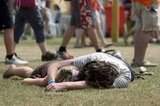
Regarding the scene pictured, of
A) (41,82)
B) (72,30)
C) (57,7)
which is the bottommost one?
(57,7)

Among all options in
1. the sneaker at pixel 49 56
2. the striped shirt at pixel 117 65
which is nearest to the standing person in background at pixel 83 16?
the sneaker at pixel 49 56

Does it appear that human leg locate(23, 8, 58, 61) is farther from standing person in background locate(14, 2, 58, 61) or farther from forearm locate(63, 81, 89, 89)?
forearm locate(63, 81, 89, 89)

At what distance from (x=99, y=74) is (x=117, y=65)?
0.95 feet

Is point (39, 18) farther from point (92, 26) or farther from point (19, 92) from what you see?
point (19, 92)

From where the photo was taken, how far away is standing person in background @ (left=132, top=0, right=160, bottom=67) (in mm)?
7641

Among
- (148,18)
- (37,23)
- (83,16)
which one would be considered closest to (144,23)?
(148,18)

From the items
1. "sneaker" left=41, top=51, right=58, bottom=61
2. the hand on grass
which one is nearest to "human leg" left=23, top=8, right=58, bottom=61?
"sneaker" left=41, top=51, right=58, bottom=61

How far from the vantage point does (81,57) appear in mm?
5656

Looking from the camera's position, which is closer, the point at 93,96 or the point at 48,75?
Result: the point at 93,96

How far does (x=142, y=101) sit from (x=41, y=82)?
1256 millimetres

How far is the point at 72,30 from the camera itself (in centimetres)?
933

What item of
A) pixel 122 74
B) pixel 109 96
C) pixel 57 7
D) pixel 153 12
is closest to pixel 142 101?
pixel 109 96

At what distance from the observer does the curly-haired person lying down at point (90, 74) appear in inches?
202

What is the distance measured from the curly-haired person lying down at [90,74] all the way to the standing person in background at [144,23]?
2.01 metres
